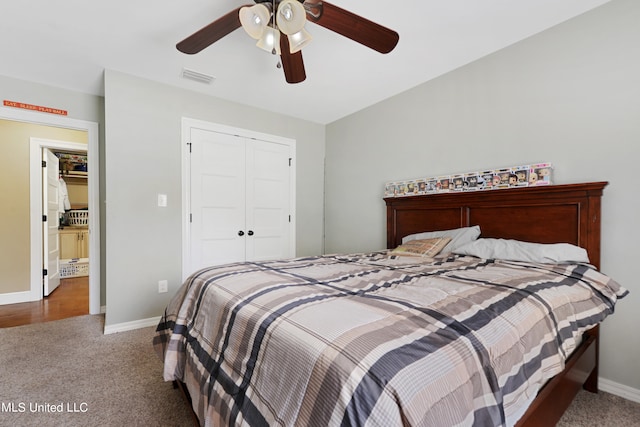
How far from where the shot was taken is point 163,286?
114 inches

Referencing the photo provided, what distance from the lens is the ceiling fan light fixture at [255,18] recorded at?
1.44 metres

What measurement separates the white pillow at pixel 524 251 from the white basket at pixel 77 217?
6.35 m

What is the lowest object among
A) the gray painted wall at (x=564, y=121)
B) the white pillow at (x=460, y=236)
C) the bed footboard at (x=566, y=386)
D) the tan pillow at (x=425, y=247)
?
the bed footboard at (x=566, y=386)

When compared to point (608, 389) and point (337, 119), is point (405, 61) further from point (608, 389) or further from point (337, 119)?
point (608, 389)

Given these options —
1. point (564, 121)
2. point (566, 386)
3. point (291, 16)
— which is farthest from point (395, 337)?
point (564, 121)

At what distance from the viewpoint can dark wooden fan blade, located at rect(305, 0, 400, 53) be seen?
1.46 meters

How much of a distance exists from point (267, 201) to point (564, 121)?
2892mm

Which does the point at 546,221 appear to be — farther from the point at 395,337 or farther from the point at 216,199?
the point at 216,199

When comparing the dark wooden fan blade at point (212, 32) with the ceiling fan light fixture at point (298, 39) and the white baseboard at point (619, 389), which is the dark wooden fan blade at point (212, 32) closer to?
the ceiling fan light fixture at point (298, 39)

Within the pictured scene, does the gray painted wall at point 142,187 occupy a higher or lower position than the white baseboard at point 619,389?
higher

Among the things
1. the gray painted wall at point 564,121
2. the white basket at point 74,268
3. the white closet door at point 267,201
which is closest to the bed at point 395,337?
the gray painted wall at point 564,121

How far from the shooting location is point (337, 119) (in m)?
3.90

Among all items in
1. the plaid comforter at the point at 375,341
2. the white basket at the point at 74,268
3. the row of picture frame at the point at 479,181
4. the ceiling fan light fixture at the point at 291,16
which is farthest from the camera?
the white basket at the point at 74,268

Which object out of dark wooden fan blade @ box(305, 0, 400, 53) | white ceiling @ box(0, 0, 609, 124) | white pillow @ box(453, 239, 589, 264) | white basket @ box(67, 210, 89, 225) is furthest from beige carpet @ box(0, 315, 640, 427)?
white basket @ box(67, 210, 89, 225)
